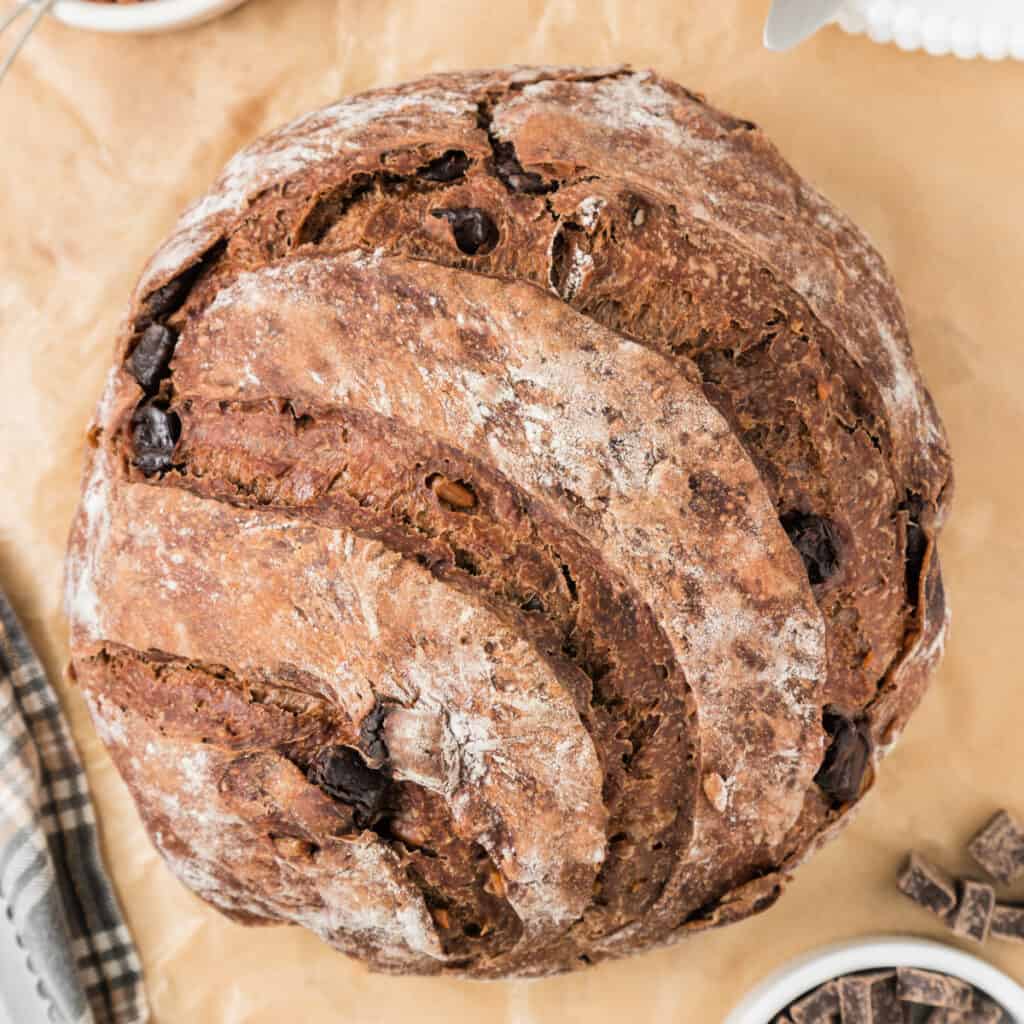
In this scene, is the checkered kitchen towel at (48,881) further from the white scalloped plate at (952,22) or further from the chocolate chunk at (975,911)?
the white scalloped plate at (952,22)

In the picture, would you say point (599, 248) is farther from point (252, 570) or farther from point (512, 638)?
point (252, 570)

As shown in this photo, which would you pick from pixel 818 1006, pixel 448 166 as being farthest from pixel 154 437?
pixel 818 1006

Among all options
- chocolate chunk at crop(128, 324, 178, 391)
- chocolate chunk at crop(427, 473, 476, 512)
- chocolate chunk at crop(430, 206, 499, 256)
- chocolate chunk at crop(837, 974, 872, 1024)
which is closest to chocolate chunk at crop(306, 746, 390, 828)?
chocolate chunk at crop(427, 473, 476, 512)

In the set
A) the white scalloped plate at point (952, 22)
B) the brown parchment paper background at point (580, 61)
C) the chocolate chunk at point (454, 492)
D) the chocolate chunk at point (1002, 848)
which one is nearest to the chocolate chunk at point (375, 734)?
the chocolate chunk at point (454, 492)

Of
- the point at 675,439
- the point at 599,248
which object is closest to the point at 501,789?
the point at 675,439

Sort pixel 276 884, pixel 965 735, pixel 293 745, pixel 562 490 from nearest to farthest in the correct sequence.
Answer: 1. pixel 562 490
2. pixel 293 745
3. pixel 276 884
4. pixel 965 735

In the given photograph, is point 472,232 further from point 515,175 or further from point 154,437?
point 154,437
